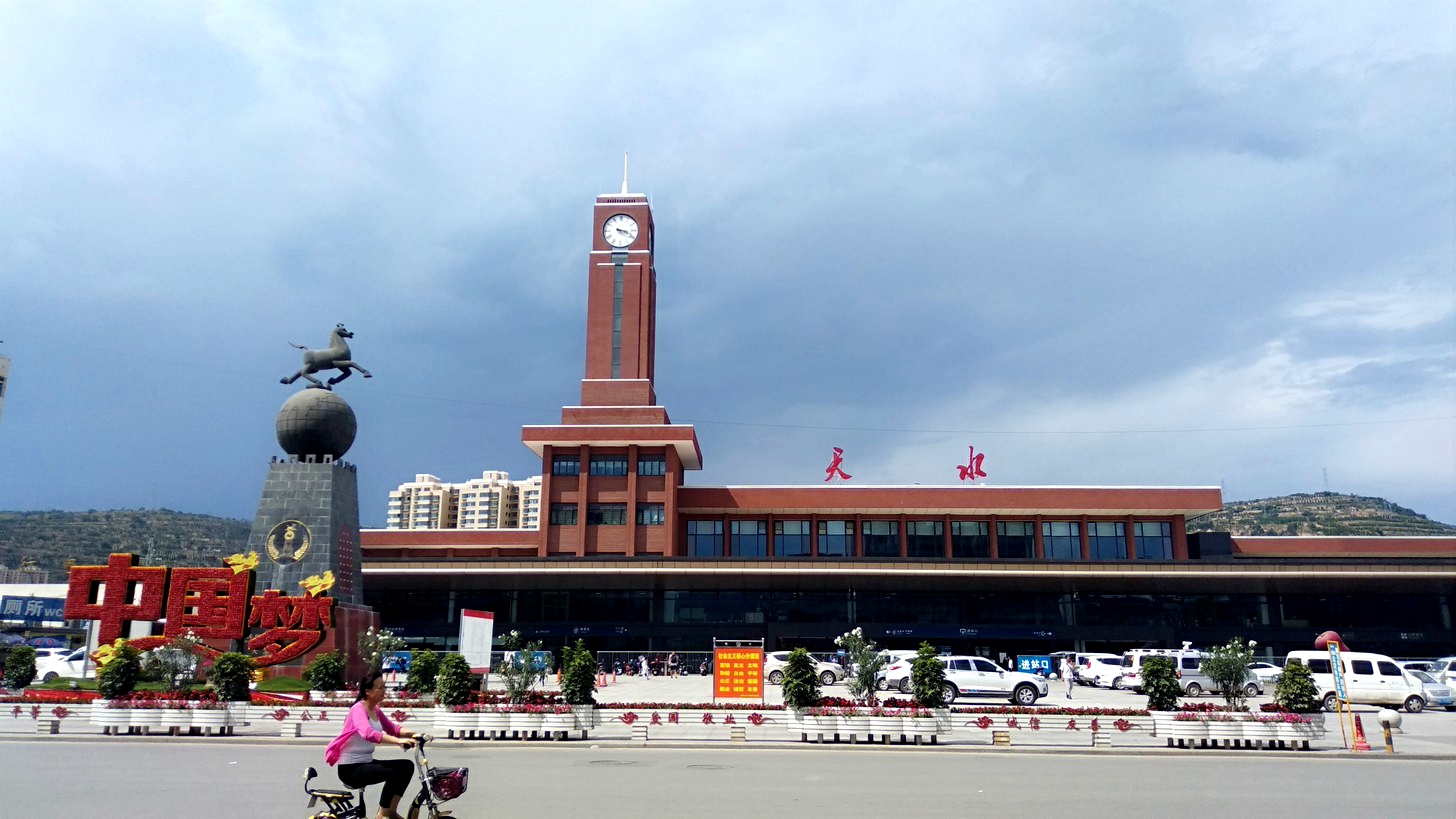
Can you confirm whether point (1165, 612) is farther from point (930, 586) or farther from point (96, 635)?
point (96, 635)

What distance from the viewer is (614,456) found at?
189ft

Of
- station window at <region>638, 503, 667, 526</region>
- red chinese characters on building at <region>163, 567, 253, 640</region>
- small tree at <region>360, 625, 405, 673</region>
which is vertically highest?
station window at <region>638, 503, 667, 526</region>

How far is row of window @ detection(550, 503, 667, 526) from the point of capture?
185 feet

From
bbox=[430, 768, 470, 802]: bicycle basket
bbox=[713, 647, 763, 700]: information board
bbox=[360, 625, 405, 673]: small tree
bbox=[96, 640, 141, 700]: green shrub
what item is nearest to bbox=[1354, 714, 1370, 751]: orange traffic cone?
bbox=[713, 647, 763, 700]: information board

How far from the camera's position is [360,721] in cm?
784

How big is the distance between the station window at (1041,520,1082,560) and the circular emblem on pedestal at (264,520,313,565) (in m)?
41.8

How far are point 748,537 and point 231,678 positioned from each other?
131 ft

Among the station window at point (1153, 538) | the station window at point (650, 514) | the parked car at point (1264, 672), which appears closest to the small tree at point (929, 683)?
the parked car at point (1264, 672)

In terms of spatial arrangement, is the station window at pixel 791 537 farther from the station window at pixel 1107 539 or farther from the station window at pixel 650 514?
the station window at pixel 1107 539

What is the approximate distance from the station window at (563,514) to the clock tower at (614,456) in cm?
6

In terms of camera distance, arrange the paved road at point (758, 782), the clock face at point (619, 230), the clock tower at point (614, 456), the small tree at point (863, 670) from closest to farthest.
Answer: the paved road at point (758, 782) → the small tree at point (863, 670) → the clock tower at point (614, 456) → the clock face at point (619, 230)

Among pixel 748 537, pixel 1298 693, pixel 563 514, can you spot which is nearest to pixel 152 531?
pixel 563 514

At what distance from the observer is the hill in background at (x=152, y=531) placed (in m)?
121

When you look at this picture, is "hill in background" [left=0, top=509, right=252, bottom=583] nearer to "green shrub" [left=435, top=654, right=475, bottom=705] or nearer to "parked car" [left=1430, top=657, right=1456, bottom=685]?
"green shrub" [left=435, top=654, right=475, bottom=705]
